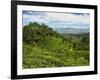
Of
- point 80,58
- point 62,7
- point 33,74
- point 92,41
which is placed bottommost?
point 33,74

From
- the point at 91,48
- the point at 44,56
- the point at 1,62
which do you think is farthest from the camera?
the point at 91,48

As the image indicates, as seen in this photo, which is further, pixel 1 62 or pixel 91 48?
pixel 91 48

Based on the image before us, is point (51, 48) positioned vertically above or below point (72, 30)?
below

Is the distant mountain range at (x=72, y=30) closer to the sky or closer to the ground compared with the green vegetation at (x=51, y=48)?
closer to the sky

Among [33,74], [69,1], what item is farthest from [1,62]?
[69,1]

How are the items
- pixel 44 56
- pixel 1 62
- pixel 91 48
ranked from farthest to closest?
1. pixel 91 48
2. pixel 44 56
3. pixel 1 62

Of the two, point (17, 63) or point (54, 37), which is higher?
point (54, 37)

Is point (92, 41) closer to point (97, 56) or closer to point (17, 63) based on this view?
point (97, 56)

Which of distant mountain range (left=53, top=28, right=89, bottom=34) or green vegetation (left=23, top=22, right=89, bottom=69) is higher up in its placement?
distant mountain range (left=53, top=28, right=89, bottom=34)
